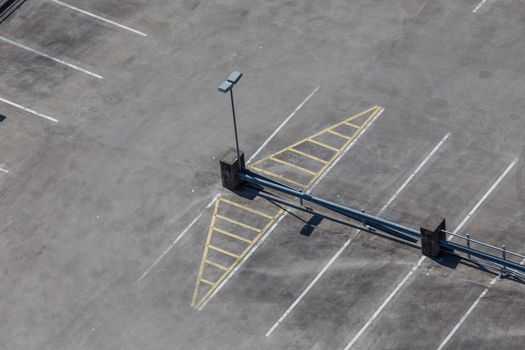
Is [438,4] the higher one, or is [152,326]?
[438,4]

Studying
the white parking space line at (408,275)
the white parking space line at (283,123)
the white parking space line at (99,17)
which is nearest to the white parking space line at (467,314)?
the white parking space line at (408,275)

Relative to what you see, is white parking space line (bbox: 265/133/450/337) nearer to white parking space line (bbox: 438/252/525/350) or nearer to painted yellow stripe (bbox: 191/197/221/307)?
painted yellow stripe (bbox: 191/197/221/307)

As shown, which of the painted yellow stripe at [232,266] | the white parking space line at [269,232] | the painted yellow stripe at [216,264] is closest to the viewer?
the painted yellow stripe at [232,266]

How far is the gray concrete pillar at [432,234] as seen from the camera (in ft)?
217

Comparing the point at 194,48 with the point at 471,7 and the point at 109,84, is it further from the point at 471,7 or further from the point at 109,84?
the point at 471,7

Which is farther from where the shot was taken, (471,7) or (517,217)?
(471,7)

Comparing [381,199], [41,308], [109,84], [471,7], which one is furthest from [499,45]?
[41,308]

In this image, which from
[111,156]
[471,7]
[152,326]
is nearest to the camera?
[152,326]

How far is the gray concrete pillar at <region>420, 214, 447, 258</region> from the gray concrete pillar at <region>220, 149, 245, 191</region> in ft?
31.1

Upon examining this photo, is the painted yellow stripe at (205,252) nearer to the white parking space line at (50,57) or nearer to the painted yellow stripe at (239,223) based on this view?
the painted yellow stripe at (239,223)

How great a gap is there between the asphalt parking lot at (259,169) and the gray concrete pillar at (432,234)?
52cm

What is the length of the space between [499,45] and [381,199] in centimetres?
1199

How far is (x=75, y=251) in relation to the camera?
2756 inches

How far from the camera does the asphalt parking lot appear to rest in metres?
66.0
